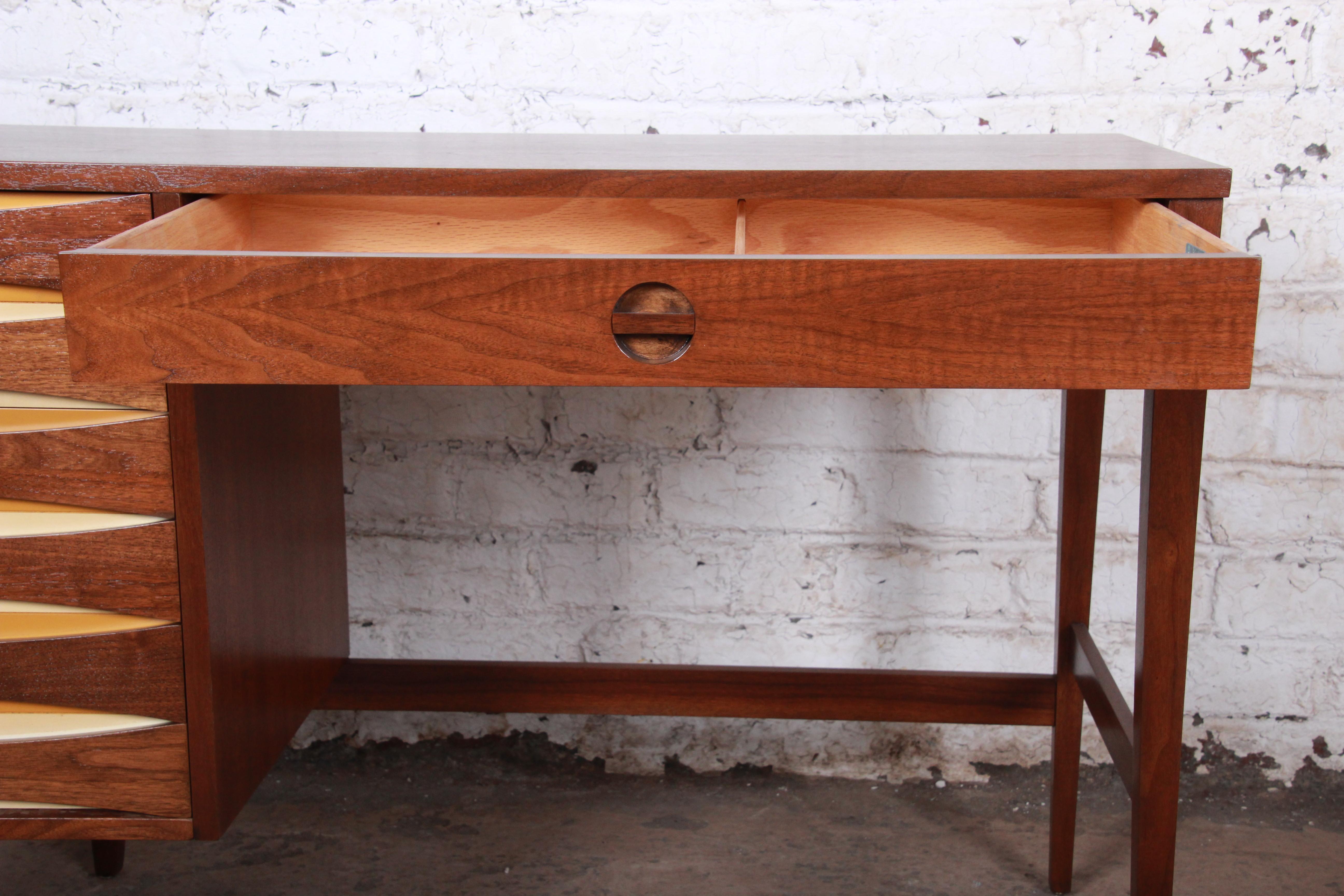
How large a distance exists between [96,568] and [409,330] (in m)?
0.46

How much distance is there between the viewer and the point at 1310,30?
145cm

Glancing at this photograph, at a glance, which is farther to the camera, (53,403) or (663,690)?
(663,690)

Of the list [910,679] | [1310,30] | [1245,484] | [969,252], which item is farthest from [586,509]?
[1310,30]

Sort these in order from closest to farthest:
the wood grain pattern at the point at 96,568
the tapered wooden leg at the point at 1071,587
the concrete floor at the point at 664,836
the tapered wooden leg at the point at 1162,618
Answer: the tapered wooden leg at the point at 1162,618, the wood grain pattern at the point at 96,568, the tapered wooden leg at the point at 1071,587, the concrete floor at the point at 664,836

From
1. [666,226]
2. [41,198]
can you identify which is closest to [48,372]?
[41,198]

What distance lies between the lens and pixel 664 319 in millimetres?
710

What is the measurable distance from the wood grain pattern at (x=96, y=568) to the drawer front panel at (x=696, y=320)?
30cm

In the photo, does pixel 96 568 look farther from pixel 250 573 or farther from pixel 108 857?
pixel 108 857

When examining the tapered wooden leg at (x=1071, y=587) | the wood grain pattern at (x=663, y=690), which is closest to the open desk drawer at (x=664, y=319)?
the tapered wooden leg at (x=1071, y=587)

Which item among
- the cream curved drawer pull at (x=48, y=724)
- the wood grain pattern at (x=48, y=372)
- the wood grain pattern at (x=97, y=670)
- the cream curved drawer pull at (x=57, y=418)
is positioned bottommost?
the cream curved drawer pull at (x=48, y=724)

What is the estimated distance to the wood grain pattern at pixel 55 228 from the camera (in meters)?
0.93

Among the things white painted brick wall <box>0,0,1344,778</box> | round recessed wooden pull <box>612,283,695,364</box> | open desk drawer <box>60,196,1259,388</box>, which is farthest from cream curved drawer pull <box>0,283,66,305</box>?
white painted brick wall <box>0,0,1344,778</box>

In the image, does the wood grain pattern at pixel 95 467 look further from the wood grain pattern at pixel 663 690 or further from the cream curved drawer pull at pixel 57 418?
the wood grain pattern at pixel 663 690

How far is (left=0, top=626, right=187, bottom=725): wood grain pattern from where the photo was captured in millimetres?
1007
